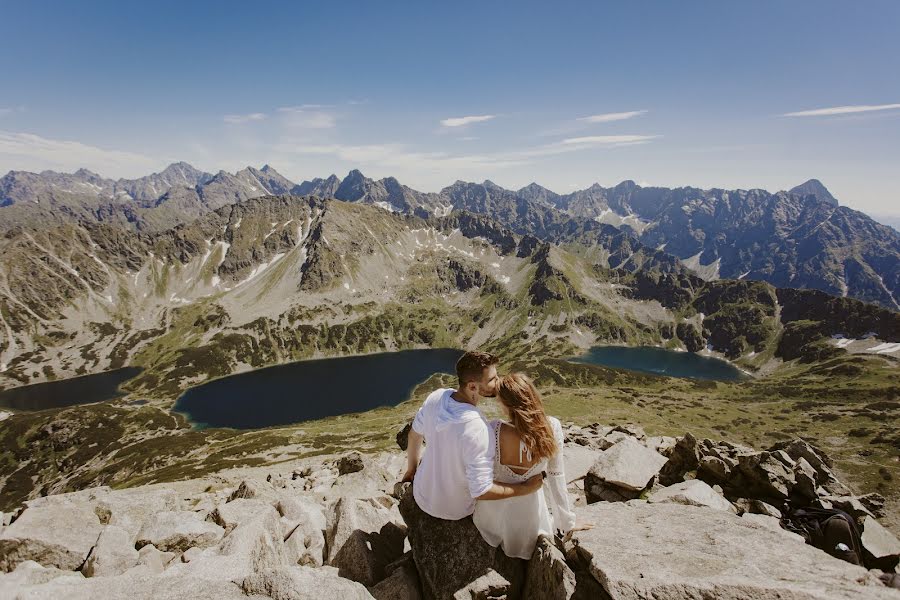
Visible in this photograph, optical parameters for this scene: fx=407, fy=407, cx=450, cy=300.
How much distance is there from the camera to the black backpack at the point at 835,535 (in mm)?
11602

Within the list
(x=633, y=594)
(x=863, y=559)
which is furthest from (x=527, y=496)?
(x=863, y=559)

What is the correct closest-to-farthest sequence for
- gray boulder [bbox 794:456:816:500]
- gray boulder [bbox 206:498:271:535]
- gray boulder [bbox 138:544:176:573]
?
gray boulder [bbox 138:544:176:573] < gray boulder [bbox 794:456:816:500] < gray boulder [bbox 206:498:271:535]

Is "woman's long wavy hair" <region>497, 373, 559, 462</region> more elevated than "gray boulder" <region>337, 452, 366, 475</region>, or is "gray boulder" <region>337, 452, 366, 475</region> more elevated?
"woman's long wavy hair" <region>497, 373, 559, 462</region>

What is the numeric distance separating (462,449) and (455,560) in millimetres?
3370

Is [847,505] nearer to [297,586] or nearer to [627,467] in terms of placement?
[627,467]

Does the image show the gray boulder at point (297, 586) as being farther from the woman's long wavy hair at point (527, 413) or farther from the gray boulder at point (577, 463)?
the gray boulder at point (577, 463)

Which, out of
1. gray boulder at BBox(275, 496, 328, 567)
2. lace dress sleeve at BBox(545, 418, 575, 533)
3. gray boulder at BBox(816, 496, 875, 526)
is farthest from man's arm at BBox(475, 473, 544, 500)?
gray boulder at BBox(816, 496, 875, 526)

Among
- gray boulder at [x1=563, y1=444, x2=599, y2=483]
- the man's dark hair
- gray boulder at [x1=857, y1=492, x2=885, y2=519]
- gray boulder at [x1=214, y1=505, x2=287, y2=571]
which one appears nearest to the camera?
the man's dark hair

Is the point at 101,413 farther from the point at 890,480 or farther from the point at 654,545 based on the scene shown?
the point at 890,480

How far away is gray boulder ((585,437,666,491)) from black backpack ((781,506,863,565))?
5.29 m

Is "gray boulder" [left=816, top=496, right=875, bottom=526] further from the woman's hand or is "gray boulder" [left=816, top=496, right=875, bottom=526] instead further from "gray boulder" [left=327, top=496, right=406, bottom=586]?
"gray boulder" [left=327, top=496, right=406, bottom=586]

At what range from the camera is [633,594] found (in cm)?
760

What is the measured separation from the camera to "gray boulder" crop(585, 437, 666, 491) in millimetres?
17734

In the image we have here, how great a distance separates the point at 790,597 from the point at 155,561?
57.9 feet
